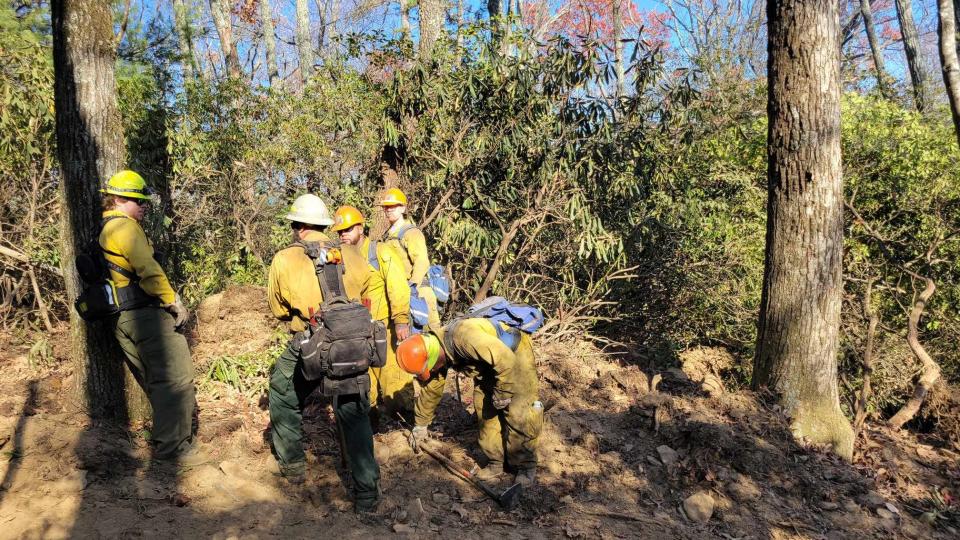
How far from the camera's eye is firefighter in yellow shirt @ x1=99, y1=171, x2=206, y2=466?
386cm

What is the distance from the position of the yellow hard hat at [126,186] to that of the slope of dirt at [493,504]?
1617 mm

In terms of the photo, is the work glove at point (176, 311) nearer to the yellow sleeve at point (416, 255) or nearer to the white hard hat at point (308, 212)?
the white hard hat at point (308, 212)

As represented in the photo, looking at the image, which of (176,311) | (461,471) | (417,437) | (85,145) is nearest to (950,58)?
(461,471)

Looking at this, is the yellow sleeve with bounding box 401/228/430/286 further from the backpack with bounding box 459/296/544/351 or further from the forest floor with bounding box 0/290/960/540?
the forest floor with bounding box 0/290/960/540

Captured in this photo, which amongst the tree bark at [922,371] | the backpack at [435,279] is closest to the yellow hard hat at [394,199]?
the backpack at [435,279]

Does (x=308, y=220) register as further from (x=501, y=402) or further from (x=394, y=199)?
(x=501, y=402)

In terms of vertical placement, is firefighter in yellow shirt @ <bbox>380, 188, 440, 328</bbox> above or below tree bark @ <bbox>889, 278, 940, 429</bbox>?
above

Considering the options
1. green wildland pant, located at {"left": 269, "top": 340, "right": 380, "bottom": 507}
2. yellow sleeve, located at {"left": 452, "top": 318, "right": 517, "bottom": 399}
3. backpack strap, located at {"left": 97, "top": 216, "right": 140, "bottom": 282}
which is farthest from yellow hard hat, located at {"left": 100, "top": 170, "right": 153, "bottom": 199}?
yellow sleeve, located at {"left": 452, "top": 318, "right": 517, "bottom": 399}

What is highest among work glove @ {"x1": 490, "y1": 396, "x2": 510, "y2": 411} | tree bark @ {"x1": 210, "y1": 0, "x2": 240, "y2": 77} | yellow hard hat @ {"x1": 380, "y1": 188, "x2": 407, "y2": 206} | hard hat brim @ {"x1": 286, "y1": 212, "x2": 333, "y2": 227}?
tree bark @ {"x1": 210, "y1": 0, "x2": 240, "y2": 77}

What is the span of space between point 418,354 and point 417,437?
111 centimetres

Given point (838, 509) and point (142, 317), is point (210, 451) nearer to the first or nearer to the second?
point (142, 317)

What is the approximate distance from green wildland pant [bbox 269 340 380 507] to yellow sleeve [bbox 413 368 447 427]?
801 mm

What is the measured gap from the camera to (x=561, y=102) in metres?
6.90

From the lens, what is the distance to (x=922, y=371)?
20.7 feet
